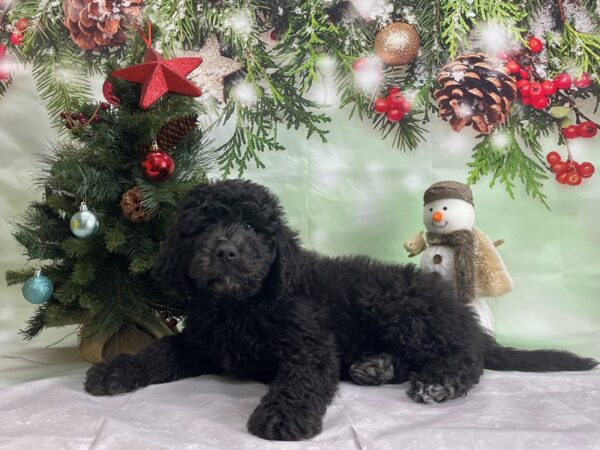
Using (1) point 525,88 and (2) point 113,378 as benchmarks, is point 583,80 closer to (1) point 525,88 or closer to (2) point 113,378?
(1) point 525,88

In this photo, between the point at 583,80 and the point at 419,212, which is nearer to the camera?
the point at 583,80

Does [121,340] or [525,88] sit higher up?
[525,88]

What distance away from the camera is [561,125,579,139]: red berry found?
3619 millimetres

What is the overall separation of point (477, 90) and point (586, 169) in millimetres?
739

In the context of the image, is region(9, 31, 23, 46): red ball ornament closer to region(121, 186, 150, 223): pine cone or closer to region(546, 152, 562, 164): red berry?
region(121, 186, 150, 223): pine cone

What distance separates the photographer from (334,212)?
3.72 m

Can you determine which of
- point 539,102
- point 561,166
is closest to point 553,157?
point 561,166

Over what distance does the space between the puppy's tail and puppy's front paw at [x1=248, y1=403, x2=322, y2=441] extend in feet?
3.47

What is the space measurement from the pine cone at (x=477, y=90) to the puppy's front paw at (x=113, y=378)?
211cm

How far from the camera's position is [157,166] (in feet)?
9.08

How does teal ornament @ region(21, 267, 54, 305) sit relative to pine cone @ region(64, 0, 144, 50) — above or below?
below

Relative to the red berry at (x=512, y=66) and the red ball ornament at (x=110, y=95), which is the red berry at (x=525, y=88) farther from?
the red ball ornament at (x=110, y=95)

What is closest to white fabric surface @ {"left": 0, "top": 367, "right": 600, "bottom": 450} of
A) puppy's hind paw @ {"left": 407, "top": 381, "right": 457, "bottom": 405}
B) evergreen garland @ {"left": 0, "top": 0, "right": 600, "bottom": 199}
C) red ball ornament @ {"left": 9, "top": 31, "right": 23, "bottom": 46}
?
puppy's hind paw @ {"left": 407, "top": 381, "right": 457, "bottom": 405}

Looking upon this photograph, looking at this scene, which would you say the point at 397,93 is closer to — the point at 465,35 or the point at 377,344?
the point at 465,35
